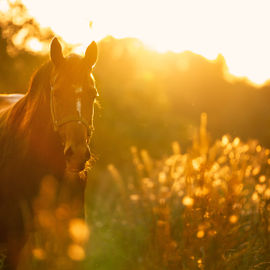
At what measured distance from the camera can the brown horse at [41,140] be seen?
11.0ft

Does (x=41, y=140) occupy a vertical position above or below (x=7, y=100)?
below

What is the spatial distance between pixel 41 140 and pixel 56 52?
770mm

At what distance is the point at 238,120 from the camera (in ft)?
85.5

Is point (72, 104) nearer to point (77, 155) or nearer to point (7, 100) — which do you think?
point (77, 155)

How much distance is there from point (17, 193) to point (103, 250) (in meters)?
1.64

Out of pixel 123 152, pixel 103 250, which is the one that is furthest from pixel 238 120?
pixel 103 250

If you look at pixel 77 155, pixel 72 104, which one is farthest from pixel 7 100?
pixel 77 155

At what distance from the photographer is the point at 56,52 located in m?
3.62

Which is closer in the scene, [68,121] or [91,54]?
[68,121]

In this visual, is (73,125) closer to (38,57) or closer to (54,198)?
(54,198)

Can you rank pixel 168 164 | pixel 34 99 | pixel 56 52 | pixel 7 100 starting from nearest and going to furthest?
1. pixel 56 52
2. pixel 34 99
3. pixel 168 164
4. pixel 7 100

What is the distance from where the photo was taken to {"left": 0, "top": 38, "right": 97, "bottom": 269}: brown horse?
3363 mm

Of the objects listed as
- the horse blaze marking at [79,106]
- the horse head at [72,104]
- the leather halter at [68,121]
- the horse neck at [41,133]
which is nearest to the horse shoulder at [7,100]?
the horse neck at [41,133]

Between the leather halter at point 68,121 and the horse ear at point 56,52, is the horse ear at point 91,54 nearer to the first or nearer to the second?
the horse ear at point 56,52
